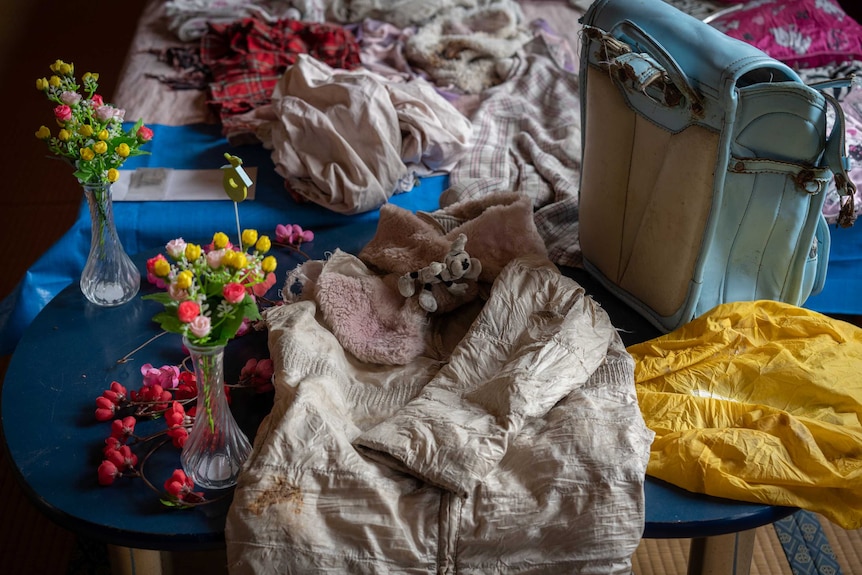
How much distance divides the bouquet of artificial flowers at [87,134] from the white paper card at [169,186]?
1.64 ft

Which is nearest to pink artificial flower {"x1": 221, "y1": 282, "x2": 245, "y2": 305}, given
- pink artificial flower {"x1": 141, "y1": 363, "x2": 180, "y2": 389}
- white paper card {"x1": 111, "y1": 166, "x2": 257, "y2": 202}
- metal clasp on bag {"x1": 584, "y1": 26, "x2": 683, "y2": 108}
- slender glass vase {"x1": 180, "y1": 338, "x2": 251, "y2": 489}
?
slender glass vase {"x1": 180, "y1": 338, "x2": 251, "y2": 489}

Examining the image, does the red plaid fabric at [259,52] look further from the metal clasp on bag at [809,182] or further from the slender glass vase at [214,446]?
the metal clasp on bag at [809,182]

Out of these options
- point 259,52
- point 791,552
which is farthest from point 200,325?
point 259,52

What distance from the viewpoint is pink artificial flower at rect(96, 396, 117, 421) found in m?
1.21

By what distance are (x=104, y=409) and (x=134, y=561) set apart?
0.21 metres

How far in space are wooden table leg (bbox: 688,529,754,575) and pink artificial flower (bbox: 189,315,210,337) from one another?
2.48 ft

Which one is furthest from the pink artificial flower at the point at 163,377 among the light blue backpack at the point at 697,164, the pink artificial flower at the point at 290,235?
the light blue backpack at the point at 697,164

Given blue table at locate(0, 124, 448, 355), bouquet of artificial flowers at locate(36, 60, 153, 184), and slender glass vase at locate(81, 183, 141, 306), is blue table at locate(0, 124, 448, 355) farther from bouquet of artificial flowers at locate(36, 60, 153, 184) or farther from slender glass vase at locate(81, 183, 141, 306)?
bouquet of artificial flowers at locate(36, 60, 153, 184)

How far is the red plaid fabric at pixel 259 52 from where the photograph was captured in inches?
86.7

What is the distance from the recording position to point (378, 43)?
2.47 meters

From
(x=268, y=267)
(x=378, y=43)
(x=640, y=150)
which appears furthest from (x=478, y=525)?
(x=378, y=43)

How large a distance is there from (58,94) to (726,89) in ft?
3.24

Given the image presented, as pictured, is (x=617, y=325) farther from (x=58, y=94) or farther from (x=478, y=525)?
(x=58, y=94)

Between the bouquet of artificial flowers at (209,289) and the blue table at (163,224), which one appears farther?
the blue table at (163,224)
